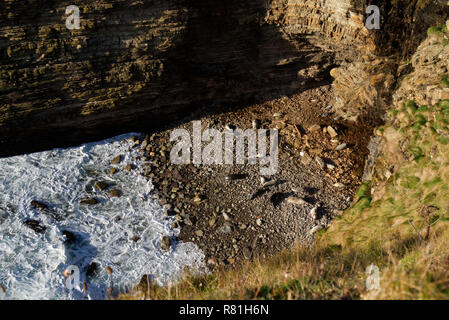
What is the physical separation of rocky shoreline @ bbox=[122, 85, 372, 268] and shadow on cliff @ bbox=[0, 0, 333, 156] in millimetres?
517

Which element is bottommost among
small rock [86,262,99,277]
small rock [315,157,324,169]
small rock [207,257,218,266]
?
small rock [86,262,99,277]

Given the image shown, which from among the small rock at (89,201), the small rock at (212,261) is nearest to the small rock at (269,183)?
the small rock at (212,261)

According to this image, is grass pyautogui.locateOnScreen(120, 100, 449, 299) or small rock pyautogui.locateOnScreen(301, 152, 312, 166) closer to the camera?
grass pyautogui.locateOnScreen(120, 100, 449, 299)

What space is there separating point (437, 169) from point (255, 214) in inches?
182

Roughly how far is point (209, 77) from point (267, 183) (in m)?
4.09

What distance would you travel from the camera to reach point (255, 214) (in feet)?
37.8

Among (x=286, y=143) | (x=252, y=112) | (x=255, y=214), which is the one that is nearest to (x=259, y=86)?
(x=252, y=112)

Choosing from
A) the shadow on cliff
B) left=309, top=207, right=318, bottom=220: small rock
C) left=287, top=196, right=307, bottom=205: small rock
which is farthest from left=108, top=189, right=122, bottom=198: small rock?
left=309, top=207, right=318, bottom=220: small rock

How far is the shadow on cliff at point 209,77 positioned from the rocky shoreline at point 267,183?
52 cm

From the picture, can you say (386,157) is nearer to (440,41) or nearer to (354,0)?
(440,41)

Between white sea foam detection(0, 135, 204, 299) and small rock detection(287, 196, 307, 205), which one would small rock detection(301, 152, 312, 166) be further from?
white sea foam detection(0, 135, 204, 299)

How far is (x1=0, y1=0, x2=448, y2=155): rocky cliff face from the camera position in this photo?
11773 millimetres

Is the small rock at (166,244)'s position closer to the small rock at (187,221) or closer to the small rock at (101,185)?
the small rock at (187,221)

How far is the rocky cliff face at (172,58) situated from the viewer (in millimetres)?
11773
